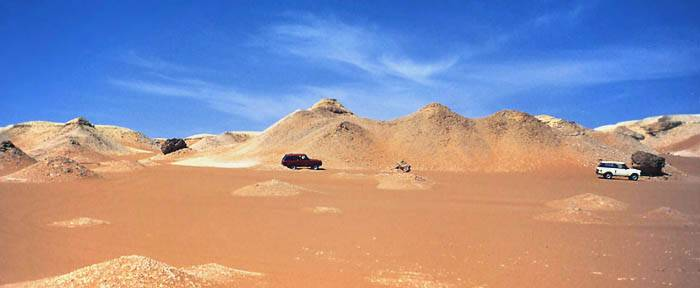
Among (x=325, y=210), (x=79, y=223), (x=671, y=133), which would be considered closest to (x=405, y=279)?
(x=325, y=210)

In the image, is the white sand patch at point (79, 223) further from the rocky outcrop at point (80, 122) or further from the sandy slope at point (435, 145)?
the rocky outcrop at point (80, 122)

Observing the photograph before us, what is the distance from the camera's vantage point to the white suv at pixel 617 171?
44938 millimetres

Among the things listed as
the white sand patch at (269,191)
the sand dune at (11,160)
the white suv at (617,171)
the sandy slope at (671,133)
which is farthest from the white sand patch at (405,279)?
the sandy slope at (671,133)

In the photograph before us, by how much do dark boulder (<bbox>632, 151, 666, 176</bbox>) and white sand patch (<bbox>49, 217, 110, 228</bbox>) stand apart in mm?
48567

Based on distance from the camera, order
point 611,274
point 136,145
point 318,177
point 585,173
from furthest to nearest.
Result: point 136,145 → point 585,173 → point 318,177 → point 611,274

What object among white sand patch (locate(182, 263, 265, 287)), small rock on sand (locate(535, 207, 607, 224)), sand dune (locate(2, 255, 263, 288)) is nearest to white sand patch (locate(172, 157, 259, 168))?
small rock on sand (locate(535, 207, 607, 224))

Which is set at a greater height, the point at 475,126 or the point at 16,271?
the point at 475,126

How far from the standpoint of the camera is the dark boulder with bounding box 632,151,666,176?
1965 inches

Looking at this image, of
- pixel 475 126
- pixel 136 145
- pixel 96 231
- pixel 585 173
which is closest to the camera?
pixel 96 231

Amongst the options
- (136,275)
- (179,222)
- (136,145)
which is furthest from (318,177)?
(136,145)

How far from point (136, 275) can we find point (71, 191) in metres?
20.4

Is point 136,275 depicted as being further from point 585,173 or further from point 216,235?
point 585,173

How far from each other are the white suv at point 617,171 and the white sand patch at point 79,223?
41857mm

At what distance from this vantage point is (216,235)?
53.4 feet
